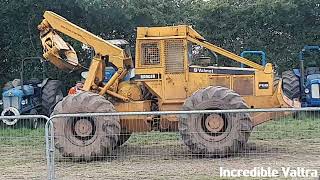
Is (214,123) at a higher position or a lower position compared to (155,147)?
higher

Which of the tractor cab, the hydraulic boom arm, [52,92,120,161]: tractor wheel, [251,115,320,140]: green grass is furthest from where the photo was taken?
the tractor cab

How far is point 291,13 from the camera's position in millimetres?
22891

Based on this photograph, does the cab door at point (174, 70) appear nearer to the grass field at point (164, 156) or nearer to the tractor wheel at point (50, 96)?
the grass field at point (164, 156)

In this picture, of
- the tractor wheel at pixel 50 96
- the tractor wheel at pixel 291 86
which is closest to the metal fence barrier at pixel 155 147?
the tractor wheel at pixel 50 96

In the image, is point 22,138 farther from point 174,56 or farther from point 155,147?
point 174,56

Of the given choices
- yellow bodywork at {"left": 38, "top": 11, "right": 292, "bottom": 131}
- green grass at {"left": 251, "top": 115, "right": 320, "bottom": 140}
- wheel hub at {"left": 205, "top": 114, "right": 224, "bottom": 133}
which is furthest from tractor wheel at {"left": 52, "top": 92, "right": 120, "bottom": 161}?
green grass at {"left": 251, "top": 115, "right": 320, "bottom": 140}

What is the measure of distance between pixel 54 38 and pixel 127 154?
15.5 ft

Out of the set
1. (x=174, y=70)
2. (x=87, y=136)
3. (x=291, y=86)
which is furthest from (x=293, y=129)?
(x=291, y=86)

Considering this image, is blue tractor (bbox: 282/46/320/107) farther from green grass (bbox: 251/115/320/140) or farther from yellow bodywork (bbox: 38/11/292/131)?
green grass (bbox: 251/115/320/140)

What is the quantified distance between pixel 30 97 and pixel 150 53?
8.09 metres

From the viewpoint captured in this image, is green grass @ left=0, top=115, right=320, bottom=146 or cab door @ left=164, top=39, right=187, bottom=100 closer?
green grass @ left=0, top=115, right=320, bottom=146

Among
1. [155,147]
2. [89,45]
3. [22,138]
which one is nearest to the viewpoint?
[155,147]

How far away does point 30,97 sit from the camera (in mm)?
20203

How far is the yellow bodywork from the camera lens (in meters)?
13.1
